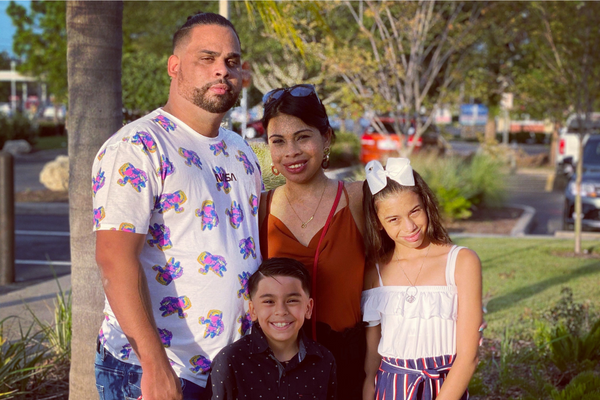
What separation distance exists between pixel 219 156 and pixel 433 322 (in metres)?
1.00

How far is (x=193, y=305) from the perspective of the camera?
2.17 meters

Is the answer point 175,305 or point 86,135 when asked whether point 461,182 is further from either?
point 175,305

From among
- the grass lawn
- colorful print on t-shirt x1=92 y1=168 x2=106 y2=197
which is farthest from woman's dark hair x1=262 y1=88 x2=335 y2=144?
the grass lawn

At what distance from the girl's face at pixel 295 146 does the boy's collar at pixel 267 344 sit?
60 centimetres

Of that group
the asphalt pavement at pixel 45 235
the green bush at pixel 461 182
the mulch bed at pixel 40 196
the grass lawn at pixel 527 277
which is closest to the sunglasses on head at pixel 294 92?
the asphalt pavement at pixel 45 235

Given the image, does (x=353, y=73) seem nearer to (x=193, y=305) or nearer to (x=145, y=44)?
(x=193, y=305)

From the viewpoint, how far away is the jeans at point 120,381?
215cm

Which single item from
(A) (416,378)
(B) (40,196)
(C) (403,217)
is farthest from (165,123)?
(B) (40,196)

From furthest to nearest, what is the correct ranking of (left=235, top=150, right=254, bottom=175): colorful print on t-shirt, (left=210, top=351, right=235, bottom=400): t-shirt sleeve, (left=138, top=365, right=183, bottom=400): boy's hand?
(left=235, top=150, right=254, bottom=175): colorful print on t-shirt, (left=210, top=351, right=235, bottom=400): t-shirt sleeve, (left=138, top=365, right=183, bottom=400): boy's hand

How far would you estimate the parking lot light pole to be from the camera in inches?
282

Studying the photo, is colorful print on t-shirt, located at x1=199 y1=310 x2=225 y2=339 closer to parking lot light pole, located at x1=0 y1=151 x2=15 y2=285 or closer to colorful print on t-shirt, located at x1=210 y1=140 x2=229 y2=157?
colorful print on t-shirt, located at x1=210 y1=140 x2=229 y2=157

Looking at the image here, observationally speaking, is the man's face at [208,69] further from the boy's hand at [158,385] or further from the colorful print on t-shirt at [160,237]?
the boy's hand at [158,385]

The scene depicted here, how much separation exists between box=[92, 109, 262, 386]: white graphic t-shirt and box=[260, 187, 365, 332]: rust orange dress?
0.27m

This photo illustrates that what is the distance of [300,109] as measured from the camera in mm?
2518
